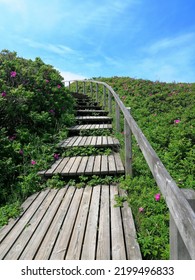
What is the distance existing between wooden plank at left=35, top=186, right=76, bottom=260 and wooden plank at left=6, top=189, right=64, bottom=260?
62 mm

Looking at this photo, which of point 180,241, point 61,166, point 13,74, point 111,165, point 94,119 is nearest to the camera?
point 180,241

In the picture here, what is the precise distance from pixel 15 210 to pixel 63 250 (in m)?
1.12

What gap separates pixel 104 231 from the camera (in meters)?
2.49

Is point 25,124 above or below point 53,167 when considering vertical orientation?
above

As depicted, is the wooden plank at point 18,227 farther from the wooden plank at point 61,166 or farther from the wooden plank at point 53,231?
the wooden plank at point 61,166

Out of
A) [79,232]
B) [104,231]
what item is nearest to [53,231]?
[79,232]

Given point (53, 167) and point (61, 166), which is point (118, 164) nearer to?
point (61, 166)

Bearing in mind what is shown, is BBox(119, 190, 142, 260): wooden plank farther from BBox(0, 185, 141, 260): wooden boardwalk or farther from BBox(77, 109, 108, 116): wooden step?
BBox(77, 109, 108, 116): wooden step

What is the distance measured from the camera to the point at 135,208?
2.94 meters

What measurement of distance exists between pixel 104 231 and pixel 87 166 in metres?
1.61

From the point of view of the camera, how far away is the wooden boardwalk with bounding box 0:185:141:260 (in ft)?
7.22
